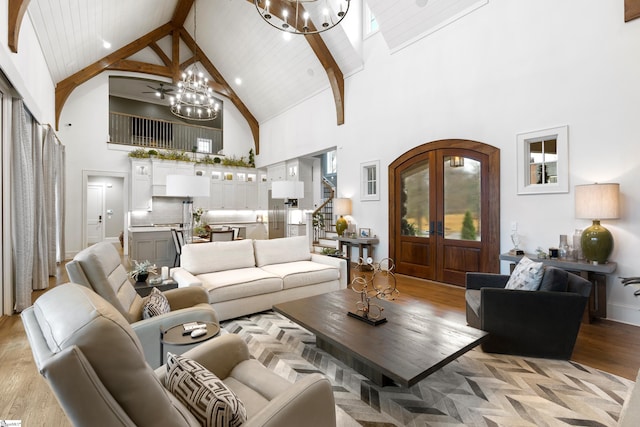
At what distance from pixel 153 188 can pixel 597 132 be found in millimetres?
9430

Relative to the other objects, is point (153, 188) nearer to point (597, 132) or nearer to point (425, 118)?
→ point (425, 118)

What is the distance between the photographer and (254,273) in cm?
375

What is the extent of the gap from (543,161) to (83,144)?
10.0m

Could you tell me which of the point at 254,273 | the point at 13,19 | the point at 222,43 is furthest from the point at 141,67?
the point at 254,273

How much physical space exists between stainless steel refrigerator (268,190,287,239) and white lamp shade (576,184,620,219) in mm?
7410

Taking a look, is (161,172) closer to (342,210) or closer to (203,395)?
(342,210)

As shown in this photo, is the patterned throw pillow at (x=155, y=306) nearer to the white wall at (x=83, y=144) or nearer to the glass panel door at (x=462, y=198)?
the glass panel door at (x=462, y=198)

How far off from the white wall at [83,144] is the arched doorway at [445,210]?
7606mm

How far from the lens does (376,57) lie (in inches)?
242

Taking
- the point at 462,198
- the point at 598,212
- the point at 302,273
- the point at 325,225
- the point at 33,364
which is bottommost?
the point at 33,364

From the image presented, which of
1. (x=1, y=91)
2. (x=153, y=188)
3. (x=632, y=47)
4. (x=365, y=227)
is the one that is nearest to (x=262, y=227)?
(x=153, y=188)

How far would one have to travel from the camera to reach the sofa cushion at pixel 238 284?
326 centimetres

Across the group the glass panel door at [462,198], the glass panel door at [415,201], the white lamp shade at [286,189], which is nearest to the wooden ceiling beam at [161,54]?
the white lamp shade at [286,189]

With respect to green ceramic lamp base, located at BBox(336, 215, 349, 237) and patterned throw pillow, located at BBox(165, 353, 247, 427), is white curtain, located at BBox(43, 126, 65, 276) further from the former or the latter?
patterned throw pillow, located at BBox(165, 353, 247, 427)
